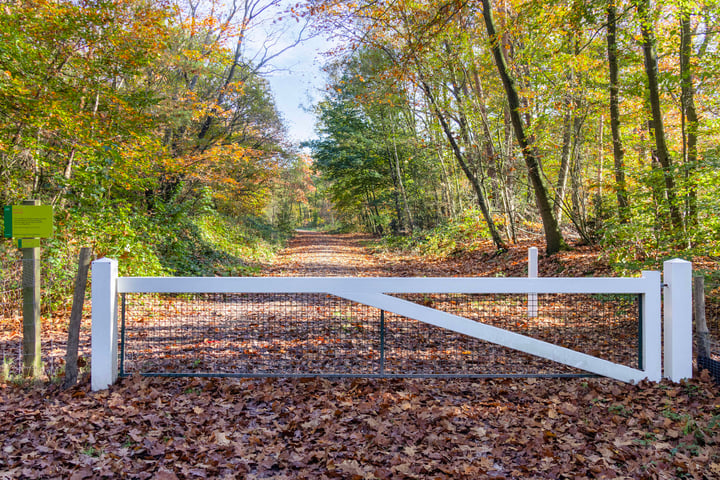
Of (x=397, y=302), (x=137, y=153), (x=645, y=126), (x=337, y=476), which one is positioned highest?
(x=645, y=126)

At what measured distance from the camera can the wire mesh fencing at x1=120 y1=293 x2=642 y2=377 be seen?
4441 mm

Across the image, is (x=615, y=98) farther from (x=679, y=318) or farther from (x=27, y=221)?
(x=27, y=221)

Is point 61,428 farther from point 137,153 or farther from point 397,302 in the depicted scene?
point 137,153

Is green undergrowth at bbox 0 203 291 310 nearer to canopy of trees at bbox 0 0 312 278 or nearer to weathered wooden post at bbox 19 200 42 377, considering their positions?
canopy of trees at bbox 0 0 312 278

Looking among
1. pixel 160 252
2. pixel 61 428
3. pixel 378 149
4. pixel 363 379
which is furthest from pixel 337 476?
pixel 378 149

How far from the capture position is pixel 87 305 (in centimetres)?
688

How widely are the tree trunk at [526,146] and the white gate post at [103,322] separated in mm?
9187

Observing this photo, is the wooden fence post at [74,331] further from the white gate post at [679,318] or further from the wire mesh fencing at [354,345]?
the white gate post at [679,318]

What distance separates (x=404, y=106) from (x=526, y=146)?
29.5ft

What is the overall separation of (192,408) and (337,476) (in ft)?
5.25

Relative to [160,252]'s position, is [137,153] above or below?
above

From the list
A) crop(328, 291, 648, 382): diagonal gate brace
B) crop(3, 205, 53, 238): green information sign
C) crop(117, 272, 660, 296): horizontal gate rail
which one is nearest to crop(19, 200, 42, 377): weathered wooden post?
crop(3, 205, 53, 238): green information sign

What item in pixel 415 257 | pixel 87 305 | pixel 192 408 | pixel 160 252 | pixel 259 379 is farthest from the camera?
pixel 415 257

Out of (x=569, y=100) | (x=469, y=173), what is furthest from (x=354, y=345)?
(x=469, y=173)
